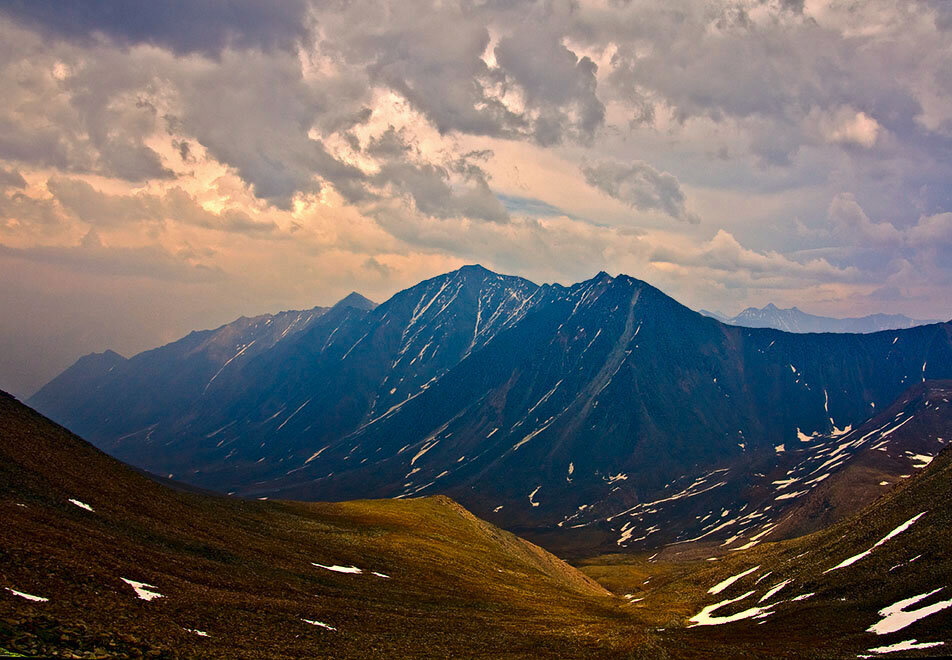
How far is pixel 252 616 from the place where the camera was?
4044 centimetres

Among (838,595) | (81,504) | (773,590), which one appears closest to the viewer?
(81,504)

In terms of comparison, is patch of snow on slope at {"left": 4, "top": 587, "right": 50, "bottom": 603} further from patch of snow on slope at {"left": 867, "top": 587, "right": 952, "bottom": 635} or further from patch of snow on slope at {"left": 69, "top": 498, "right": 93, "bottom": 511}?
patch of snow on slope at {"left": 867, "top": 587, "right": 952, "bottom": 635}

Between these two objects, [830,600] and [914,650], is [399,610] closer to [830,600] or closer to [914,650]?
[914,650]

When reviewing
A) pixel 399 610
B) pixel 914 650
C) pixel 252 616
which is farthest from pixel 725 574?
pixel 252 616

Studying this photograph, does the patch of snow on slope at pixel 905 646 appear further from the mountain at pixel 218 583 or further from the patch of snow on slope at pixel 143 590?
the patch of snow on slope at pixel 143 590

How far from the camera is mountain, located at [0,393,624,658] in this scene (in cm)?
Result: 3148

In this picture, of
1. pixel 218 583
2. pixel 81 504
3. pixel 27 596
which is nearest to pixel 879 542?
pixel 218 583

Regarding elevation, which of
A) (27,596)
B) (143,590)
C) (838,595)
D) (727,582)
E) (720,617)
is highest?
(27,596)

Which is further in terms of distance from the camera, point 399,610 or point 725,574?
point 725,574

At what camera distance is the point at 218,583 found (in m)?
47.6

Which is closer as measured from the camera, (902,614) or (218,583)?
(218,583)

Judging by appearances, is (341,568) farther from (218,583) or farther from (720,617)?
(720,617)

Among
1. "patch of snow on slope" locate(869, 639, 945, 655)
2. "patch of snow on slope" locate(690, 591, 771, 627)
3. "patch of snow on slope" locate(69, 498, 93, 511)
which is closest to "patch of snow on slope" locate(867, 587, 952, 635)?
"patch of snow on slope" locate(869, 639, 945, 655)

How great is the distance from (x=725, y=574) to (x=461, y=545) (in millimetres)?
52102
